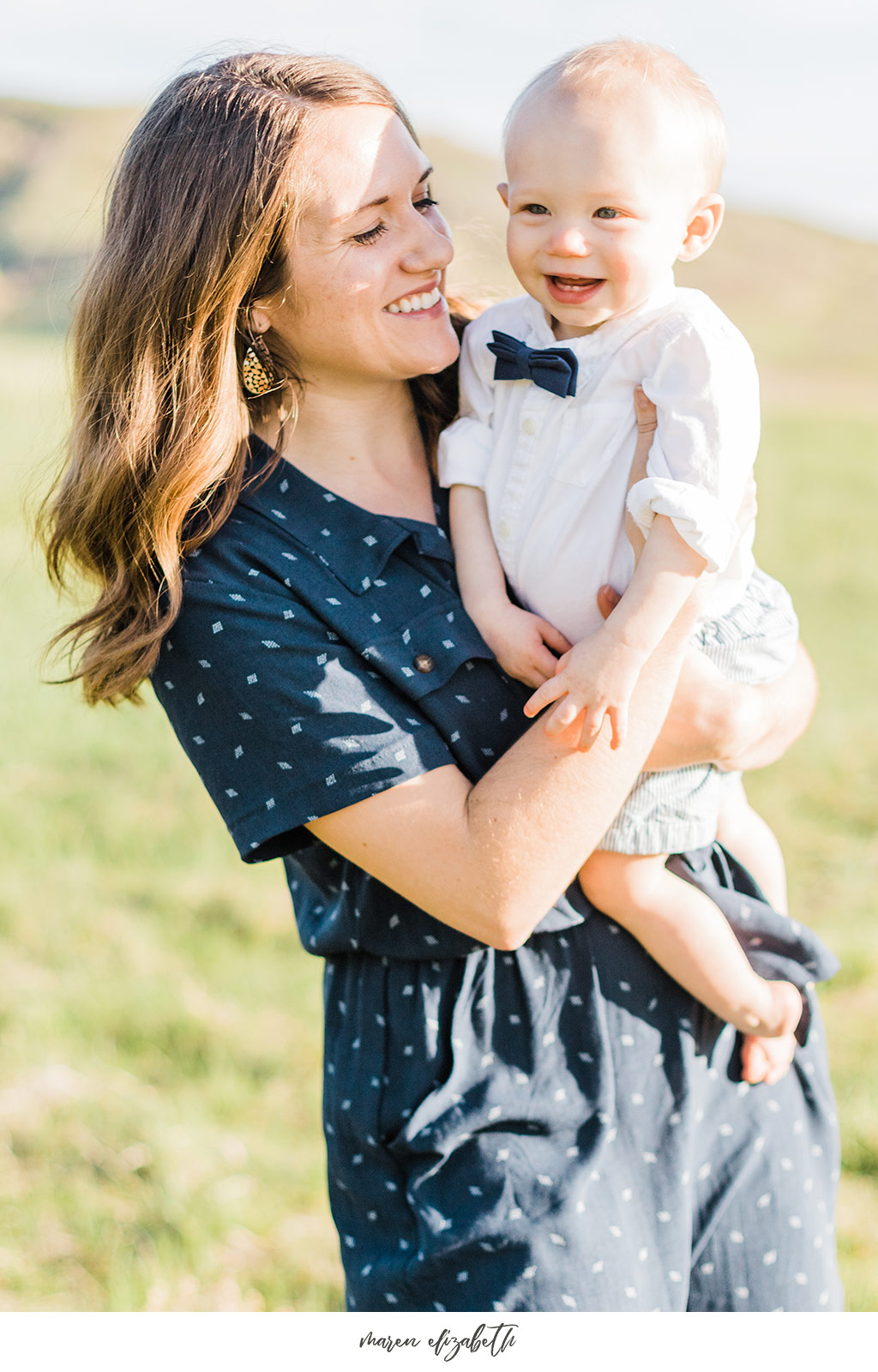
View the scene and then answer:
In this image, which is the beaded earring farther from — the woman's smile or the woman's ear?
the woman's smile

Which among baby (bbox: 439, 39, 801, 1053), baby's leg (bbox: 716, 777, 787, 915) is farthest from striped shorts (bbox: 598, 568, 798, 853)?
baby's leg (bbox: 716, 777, 787, 915)

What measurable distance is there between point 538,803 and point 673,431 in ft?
1.55

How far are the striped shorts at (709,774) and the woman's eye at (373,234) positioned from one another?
701 millimetres

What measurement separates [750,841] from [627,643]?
2.22 ft

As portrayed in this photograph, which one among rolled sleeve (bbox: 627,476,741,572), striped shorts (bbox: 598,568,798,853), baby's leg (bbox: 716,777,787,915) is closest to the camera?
rolled sleeve (bbox: 627,476,741,572)

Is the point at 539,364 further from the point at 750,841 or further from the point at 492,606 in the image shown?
the point at 750,841

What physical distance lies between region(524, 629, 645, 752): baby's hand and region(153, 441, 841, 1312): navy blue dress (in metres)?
0.17

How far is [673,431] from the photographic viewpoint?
1438mm

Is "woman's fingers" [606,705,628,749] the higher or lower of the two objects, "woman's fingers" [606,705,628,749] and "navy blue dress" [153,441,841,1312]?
the higher

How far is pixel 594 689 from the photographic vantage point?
142cm

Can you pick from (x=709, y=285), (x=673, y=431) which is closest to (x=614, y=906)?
(x=673, y=431)

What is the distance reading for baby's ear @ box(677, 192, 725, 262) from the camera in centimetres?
159

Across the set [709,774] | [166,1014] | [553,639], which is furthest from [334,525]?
[166,1014]
